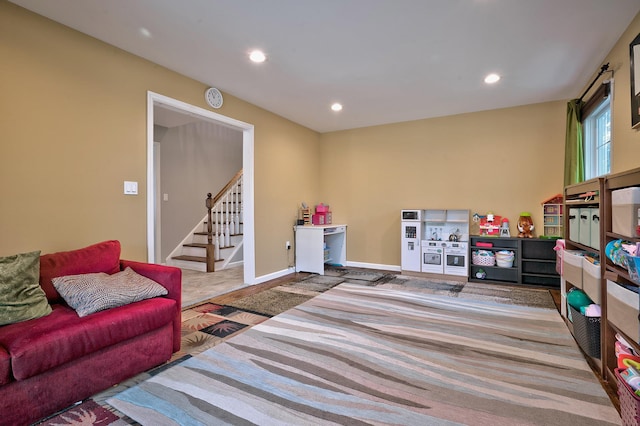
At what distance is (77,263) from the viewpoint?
87.3 inches

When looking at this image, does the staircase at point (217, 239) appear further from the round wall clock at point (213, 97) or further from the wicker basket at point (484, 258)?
the wicker basket at point (484, 258)

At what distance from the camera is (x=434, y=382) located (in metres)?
1.92

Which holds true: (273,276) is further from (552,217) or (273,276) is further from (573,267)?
(552,217)

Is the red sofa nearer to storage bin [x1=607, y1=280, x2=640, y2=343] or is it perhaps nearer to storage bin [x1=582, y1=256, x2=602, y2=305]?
storage bin [x1=607, y1=280, x2=640, y2=343]

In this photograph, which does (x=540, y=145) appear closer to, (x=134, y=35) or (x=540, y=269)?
(x=540, y=269)

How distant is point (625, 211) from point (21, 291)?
3507mm

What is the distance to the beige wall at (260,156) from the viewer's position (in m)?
2.26

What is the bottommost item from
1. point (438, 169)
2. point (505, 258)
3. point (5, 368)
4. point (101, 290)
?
point (5, 368)

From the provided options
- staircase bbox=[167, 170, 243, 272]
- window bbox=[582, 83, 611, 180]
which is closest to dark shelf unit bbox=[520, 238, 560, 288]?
window bbox=[582, 83, 611, 180]

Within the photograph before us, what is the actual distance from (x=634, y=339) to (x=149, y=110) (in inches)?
155

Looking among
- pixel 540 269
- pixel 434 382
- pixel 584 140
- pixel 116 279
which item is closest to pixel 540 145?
pixel 584 140

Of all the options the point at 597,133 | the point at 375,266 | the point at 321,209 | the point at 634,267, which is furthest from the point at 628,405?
the point at 321,209

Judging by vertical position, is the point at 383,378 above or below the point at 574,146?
below

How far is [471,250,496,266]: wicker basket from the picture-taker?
4426 mm
